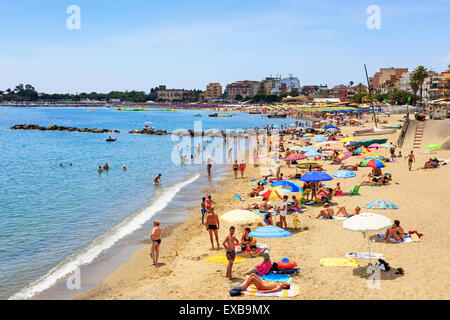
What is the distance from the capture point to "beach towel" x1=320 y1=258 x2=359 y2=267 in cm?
1038

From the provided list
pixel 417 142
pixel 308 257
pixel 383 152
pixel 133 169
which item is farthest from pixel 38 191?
pixel 417 142

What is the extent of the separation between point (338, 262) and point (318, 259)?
2.22 ft

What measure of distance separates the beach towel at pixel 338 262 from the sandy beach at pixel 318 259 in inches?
7.1

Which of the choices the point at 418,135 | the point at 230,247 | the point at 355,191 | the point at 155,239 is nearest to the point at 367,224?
the point at 230,247

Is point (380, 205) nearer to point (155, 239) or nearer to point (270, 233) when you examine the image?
point (270, 233)

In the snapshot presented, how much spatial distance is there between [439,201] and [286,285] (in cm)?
1004

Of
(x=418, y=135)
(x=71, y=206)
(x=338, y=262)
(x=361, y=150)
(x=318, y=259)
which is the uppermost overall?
(x=418, y=135)

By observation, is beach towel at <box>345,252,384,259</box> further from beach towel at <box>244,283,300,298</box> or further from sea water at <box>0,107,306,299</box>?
sea water at <box>0,107,306,299</box>

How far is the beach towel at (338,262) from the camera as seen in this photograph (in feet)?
34.0

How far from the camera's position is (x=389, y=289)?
344 inches

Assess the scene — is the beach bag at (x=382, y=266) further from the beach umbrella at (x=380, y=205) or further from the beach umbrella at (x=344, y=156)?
the beach umbrella at (x=344, y=156)

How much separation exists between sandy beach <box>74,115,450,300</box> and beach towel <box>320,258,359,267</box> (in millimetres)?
179

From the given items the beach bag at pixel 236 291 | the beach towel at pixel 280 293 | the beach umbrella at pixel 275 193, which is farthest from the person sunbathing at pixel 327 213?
the beach bag at pixel 236 291

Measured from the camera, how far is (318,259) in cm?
1109
